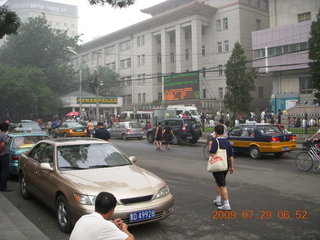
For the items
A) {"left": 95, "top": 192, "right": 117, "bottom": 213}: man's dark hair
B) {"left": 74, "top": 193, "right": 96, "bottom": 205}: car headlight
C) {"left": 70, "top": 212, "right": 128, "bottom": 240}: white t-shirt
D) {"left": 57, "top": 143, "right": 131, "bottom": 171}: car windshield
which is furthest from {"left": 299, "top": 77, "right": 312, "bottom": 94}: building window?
{"left": 70, "top": 212, "right": 128, "bottom": 240}: white t-shirt

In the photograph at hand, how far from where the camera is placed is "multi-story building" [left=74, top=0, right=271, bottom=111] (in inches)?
2000

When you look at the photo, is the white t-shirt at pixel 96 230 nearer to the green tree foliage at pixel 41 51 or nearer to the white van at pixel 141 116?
the white van at pixel 141 116

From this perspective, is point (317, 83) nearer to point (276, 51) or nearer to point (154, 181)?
point (154, 181)

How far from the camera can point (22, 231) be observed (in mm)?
5203

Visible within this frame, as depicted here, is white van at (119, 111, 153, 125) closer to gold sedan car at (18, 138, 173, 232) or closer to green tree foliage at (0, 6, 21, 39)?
green tree foliage at (0, 6, 21, 39)

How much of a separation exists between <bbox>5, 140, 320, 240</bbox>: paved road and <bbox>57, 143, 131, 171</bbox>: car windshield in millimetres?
1071

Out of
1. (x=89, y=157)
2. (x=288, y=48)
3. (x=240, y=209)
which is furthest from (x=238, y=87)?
(x=89, y=157)

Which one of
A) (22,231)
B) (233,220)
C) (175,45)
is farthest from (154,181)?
(175,45)

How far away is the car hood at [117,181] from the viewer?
5.08 meters

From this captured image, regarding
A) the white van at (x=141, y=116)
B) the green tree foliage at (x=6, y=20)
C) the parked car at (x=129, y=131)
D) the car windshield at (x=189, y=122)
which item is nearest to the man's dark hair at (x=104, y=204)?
the green tree foliage at (x=6, y=20)

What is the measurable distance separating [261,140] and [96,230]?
39.4ft

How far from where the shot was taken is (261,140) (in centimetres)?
1379

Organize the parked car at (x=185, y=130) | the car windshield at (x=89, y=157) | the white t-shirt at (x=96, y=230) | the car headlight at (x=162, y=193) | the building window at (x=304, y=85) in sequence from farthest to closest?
1. the building window at (x=304, y=85)
2. the parked car at (x=185, y=130)
3. the car windshield at (x=89, y=157)
4. the car headlight at (x=162, y=193)
5. the white t-shirt at (x=96, y=230)

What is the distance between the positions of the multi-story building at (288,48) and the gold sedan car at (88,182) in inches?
1418
